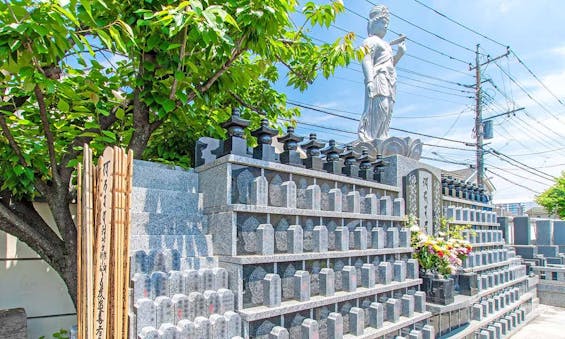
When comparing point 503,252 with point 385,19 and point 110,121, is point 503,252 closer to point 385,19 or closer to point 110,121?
point 385,19

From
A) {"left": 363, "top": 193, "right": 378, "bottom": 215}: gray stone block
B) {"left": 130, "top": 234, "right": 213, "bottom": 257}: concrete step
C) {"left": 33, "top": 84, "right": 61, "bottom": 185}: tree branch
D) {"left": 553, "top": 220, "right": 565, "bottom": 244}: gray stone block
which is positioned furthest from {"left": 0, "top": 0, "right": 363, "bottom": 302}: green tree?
{"left": 553, "top": 220, "right": 565, "bottom": 244}: gray stone block

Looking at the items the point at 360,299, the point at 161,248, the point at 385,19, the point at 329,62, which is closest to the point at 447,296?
the point at 360,299

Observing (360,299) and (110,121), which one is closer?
(110,121)

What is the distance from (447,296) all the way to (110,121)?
480cm

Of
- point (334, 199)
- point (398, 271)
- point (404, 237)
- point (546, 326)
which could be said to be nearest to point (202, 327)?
point (334, 199)

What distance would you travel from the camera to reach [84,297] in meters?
2.26

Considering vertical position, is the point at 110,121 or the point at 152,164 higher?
the point at 110,121

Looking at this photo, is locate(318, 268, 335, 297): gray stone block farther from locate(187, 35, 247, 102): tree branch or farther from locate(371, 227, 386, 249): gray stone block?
locate(187, 35, 247, 102): tree branch

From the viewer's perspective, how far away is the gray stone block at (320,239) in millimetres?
3564

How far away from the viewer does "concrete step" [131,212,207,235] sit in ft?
9.31

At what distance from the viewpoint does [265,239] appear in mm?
3074

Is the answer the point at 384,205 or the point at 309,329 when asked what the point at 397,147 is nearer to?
the point at 384,205

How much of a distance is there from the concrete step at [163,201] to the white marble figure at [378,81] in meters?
3.70

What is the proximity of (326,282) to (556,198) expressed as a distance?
23822mm
